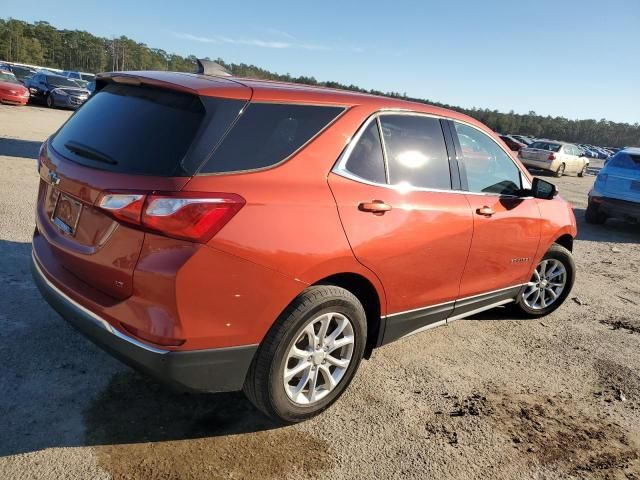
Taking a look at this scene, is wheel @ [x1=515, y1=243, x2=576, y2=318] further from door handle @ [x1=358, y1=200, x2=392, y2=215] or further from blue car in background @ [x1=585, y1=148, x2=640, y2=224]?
blue car in background @ [x1=585, y1=148, x2=640, y2=224]

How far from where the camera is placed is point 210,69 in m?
3.32

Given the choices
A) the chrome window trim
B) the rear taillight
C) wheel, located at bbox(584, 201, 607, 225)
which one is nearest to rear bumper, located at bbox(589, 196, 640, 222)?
wheel, located at bbox(584, 201, 607, 225)

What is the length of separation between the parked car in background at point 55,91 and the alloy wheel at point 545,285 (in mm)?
25029

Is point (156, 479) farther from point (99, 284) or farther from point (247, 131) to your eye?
point (247, 131)

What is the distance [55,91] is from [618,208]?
2503 centimetres

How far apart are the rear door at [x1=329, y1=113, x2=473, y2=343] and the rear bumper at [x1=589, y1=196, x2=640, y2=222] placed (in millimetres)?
7808

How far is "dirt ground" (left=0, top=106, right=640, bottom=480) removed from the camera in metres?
2.48

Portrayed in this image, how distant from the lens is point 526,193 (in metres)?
4.17

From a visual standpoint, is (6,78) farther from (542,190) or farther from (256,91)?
(542,190)

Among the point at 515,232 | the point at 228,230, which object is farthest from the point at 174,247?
the point at 515,232

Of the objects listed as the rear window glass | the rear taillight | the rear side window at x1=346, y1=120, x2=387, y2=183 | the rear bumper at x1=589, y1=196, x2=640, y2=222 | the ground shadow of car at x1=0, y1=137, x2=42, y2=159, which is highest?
the rear window glass

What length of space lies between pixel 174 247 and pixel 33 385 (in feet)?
4.78

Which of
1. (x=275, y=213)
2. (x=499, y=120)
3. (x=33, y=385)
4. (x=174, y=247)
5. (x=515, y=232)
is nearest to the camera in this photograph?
(x=174, y=247)

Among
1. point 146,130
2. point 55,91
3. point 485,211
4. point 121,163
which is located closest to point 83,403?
point 121,163
